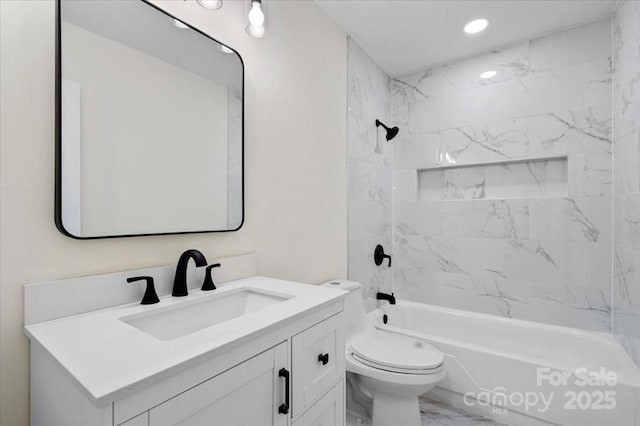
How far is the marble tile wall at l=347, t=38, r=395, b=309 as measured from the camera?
225 cm

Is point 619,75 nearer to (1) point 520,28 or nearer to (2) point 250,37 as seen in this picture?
(1) point 520,28

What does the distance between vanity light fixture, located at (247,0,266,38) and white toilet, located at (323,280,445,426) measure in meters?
1.36

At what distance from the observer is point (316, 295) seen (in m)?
1.07

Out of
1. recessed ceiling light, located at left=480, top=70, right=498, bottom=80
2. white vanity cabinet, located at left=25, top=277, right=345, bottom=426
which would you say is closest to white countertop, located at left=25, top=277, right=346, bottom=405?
white vanity cabinet, located at left=25, top=277, right=345, bottom=426

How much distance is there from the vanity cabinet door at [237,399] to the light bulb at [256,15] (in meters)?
1.24

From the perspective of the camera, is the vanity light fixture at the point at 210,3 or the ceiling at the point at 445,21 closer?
the vanity light fixture at the point at 210,3

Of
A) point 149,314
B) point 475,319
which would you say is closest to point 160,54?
point 149,314

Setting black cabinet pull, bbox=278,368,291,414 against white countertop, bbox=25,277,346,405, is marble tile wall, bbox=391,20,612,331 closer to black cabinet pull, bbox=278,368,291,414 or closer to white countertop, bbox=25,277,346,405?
white countertop, bbox=25,277,346,405

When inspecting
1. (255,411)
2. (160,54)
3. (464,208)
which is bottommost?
(255,411)

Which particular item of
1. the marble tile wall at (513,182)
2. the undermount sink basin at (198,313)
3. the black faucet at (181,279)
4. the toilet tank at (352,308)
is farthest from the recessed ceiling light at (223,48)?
the marble tile wall at (513,182)

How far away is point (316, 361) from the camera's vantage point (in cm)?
99

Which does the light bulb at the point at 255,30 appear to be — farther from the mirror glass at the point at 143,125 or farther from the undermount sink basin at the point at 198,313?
the undermount sink basin at the point at 198,313

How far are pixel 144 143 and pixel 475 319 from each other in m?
2.39

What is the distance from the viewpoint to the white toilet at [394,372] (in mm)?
1517
